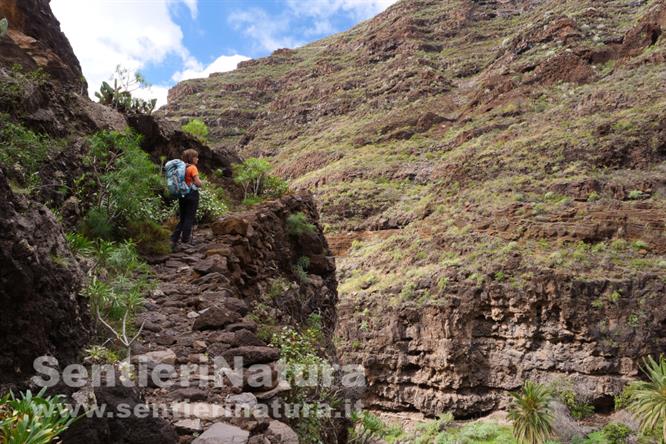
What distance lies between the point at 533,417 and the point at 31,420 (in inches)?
757

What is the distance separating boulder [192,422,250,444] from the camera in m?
3.62

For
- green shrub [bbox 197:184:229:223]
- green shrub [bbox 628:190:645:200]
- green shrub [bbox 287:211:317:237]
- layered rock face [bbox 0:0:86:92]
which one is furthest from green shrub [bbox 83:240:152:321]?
green shrub [bbox 628:190:645:200]

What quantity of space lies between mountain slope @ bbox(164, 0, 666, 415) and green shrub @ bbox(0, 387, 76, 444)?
888 inches

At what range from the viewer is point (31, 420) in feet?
8.68

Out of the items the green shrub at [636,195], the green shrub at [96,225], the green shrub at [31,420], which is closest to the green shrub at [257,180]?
the green shrub at [96,225]

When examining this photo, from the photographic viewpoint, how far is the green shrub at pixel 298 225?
988cm

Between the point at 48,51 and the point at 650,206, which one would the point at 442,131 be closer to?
the point at 650,206

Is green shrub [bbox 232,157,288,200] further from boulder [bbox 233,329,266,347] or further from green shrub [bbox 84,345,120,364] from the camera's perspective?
green shrub [bbox 84,345,120,364]

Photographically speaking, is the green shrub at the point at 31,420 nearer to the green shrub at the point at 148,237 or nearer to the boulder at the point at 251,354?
the boulder at the point at 251,354

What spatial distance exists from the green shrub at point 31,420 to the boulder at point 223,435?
3.27ft

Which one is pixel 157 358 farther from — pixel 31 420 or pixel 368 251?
pixel 368 251

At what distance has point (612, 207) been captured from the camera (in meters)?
25.4

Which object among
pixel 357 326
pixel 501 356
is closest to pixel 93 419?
pixel 501 356

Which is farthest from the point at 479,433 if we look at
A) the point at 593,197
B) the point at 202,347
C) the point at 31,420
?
the point at 31,420
